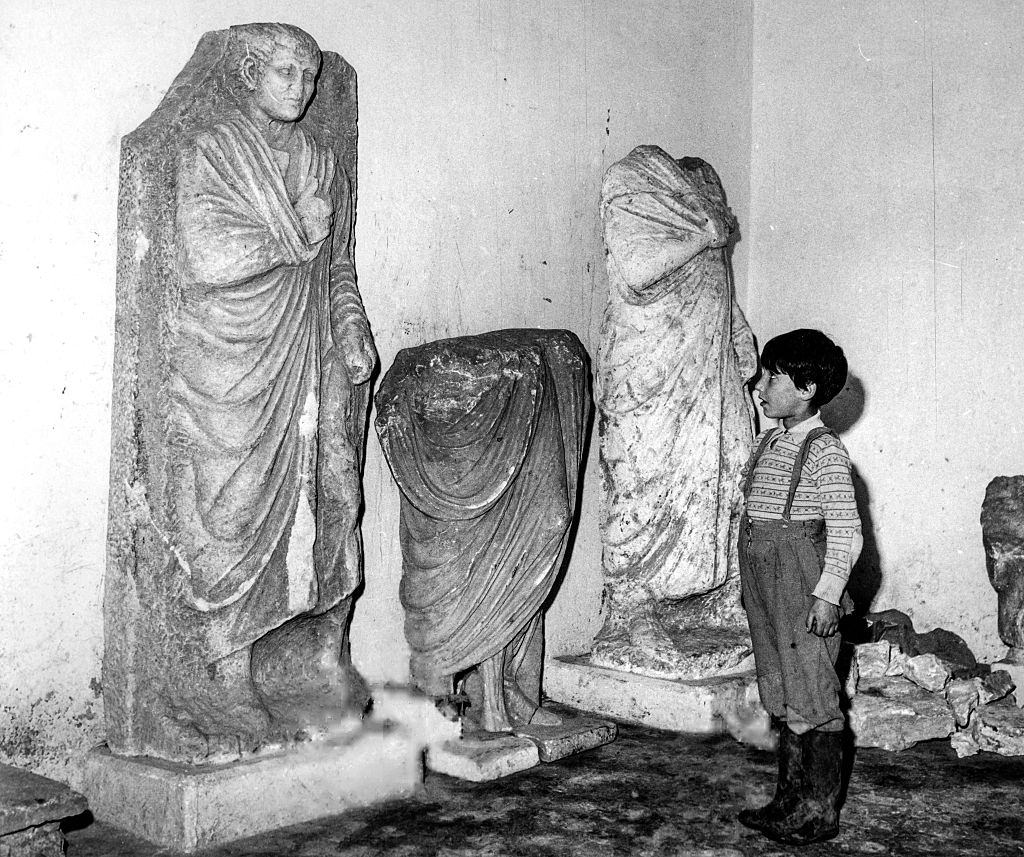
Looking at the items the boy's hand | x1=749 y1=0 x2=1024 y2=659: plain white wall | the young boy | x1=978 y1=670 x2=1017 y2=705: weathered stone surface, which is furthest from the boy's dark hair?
x1=749 y1=0 x2=1024 y2=659: plain white wall

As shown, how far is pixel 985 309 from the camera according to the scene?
19.5ft

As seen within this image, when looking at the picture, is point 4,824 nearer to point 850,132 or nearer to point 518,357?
point 518,357

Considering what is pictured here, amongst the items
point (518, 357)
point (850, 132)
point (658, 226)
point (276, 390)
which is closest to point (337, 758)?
point (276, 390)

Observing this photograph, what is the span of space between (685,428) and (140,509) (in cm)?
223

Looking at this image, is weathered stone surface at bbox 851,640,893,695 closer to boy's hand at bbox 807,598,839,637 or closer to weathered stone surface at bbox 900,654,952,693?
weathered stone surface at bbox 900,654,952,693

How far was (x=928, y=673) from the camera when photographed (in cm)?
511

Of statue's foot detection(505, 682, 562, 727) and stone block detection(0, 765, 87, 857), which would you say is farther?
statue's foot detection(505, 682, 562, 727)

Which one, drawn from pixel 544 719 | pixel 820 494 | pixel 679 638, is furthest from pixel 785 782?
pixel 679 638

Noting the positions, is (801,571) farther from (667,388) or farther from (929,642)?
(929,642)

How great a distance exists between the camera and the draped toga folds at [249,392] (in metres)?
3.86

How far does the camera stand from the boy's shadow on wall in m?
6.24

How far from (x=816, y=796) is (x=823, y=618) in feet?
1.80

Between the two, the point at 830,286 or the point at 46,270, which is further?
the point at 830,286

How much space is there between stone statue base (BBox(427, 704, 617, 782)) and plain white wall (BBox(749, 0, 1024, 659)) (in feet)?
7.02
